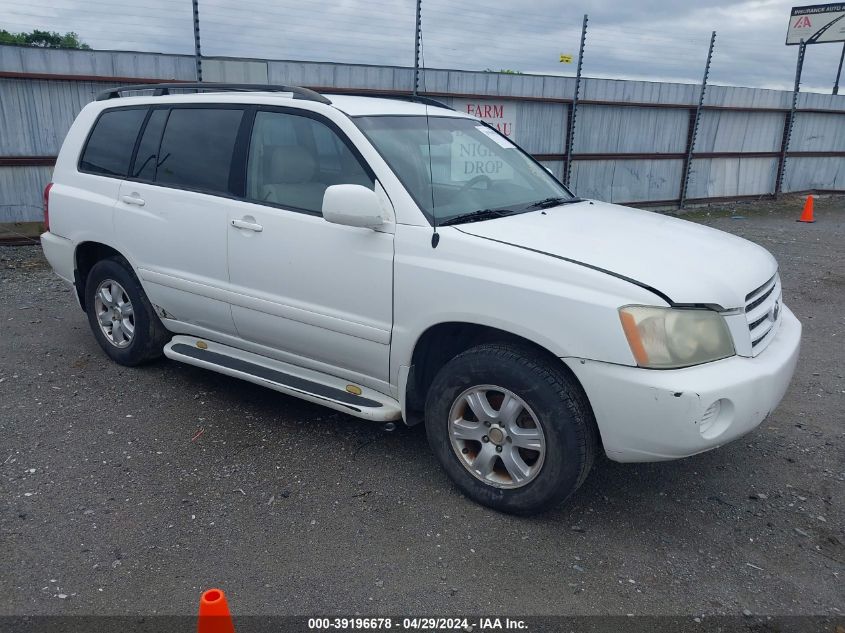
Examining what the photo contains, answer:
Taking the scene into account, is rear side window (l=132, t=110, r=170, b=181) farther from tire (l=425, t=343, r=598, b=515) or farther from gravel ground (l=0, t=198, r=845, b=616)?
tire (l=425, t=343, r=598, b=515)

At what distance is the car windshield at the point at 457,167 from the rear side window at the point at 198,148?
3.14 ft

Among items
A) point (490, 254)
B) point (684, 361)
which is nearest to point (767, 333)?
point (684, 361)

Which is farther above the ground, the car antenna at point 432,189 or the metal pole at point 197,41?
the metal pole at point 197,41

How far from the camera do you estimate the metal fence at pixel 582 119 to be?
8.81 meters

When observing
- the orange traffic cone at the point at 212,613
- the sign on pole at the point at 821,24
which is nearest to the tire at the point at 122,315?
the orange traffic cone at the point at 212,613

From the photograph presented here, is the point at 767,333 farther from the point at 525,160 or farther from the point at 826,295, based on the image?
the point at 826,295

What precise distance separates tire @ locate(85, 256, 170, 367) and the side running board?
0.33m

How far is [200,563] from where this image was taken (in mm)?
3020

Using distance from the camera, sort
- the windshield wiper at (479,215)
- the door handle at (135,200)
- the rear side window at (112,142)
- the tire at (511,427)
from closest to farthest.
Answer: the tire at (511,427) → the windshield wiper at (479,215) → the door handle at (135,200) → the rear side window at (112,142)

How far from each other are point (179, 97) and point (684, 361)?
3.53 meters

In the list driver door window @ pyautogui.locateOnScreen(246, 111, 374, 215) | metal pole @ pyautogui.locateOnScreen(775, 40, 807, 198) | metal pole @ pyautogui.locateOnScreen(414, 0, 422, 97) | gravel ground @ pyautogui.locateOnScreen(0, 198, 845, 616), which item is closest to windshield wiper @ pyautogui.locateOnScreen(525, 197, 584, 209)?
driver door window @ pyautogui.locateOnScreen(246, 111, 374, 215)

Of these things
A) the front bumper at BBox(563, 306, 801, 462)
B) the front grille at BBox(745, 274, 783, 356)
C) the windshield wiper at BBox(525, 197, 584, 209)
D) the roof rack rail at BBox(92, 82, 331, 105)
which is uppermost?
the roof rack rail at BBox(92, 82, 331, 105)

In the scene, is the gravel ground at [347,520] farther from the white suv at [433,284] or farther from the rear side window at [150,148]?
the rear side window at [150,148]

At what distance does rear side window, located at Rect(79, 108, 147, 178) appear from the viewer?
15.8 ft
